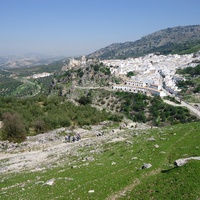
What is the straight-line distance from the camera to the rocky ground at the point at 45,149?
88.3ft

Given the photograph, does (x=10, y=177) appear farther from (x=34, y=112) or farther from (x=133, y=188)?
(x=34, y=112)

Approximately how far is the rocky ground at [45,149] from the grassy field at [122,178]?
2.92m

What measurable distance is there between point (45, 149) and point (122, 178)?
22.6m

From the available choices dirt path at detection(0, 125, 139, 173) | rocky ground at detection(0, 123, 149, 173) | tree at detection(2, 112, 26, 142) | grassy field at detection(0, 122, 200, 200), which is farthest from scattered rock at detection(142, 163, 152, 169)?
tree at detection(2, 112, 26, 142)

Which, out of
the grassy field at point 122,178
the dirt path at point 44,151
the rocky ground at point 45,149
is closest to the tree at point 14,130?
the rocky ground at point 45,149

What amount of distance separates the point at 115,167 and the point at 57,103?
45335 millimetres

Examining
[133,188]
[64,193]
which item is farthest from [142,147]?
[64,193]

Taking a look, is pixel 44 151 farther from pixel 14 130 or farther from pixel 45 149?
pixel 14 130

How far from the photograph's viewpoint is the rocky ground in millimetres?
26922

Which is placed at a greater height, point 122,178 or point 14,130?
point 122,178

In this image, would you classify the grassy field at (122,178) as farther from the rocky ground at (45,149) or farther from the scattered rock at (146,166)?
the rocky ground at (45,149)

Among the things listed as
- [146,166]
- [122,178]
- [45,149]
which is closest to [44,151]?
[45,149]

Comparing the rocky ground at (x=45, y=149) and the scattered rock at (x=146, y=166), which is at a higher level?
the scattered rock at (x=146, y=166)

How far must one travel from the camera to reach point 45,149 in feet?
120
